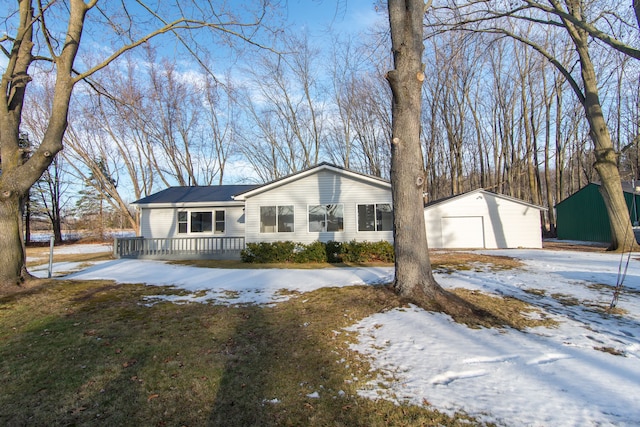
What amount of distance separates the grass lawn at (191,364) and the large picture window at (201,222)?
11.0 metres

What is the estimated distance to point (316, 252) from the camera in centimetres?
1349

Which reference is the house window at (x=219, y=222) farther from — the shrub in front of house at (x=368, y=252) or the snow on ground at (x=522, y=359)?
the snow on ground at (x=522, y=359)

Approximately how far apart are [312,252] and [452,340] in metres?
9.67

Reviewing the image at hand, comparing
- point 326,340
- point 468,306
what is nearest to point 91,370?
point 326,340

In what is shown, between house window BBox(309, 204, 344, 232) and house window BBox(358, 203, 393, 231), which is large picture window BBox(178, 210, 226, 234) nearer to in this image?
→ house window BBox(309, 204, 344, 232)

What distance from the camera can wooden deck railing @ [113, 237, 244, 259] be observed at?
52.5 ft

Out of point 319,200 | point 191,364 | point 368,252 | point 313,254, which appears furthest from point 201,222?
point 191,364

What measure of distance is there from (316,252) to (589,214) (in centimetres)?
2093

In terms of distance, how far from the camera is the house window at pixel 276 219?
49.6 ft

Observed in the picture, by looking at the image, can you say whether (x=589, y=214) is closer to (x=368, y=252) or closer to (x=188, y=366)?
(x=368, y=252)

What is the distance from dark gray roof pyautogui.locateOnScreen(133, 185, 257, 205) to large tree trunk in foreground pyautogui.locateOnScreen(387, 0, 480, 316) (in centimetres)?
1153

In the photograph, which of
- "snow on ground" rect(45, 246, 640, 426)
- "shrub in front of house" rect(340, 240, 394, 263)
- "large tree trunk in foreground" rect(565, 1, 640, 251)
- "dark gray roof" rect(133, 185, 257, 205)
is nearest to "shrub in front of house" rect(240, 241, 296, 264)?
"shrub in front of house" rect(340, 240, 394, 263)

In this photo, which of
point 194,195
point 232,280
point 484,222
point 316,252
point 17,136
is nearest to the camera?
point 17,136

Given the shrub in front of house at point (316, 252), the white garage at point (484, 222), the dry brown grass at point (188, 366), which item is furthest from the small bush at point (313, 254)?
the white garage at point (484, 222)
